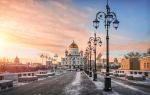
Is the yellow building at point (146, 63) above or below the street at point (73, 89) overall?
above

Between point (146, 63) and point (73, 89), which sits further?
point (146, 63)

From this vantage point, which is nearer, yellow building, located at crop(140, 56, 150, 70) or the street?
the street

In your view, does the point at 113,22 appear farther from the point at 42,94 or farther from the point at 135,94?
the point at 42,94

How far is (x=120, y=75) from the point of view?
207 feet

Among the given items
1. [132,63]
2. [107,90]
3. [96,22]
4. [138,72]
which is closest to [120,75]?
[138,72]

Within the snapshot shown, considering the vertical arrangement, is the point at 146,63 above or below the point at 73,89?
above

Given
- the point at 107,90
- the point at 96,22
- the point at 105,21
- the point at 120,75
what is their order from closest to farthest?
the point at 107,90 → the point at 105,21 → the point at 96,22 → the point at 120,75

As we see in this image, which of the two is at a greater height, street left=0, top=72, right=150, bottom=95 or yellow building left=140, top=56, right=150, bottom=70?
yellow building left=140, top=56, right=150, bottom=70

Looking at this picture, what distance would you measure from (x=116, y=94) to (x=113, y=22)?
716 cm

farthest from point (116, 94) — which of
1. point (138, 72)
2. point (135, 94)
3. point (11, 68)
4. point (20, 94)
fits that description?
point (11, 68)

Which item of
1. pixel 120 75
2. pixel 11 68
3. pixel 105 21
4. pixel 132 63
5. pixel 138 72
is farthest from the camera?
pixel 132 63

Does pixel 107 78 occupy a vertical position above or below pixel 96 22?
below

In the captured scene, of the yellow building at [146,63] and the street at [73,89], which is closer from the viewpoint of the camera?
the street at [73,89]

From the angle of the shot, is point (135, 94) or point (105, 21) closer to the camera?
point (135, 94)
